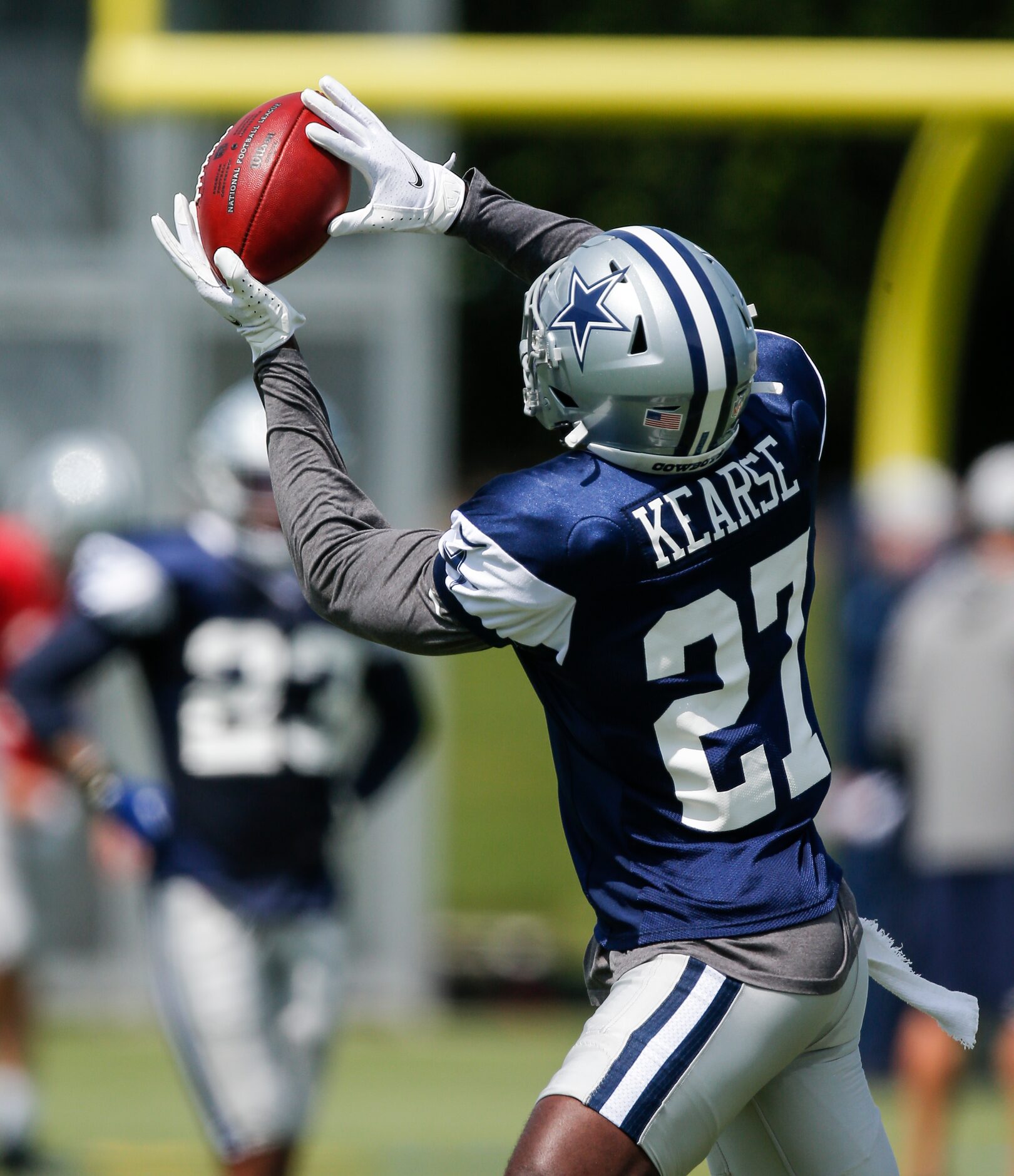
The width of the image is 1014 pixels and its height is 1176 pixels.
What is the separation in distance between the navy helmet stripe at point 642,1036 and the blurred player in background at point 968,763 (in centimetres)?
305

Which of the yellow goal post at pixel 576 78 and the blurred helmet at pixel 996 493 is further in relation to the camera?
the yellow goal post at pixel 576 78

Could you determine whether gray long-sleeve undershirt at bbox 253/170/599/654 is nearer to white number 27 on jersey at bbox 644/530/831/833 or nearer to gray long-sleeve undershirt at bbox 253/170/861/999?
gray long-sleeve undershirt at bbox 253/170/861/999

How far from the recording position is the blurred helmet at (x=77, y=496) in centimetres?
595

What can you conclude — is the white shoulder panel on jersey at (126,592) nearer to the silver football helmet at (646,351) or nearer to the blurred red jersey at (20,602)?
the blurred red jersey at (20,602)

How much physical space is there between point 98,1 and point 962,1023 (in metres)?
5.19

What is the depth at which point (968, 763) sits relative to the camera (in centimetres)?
554

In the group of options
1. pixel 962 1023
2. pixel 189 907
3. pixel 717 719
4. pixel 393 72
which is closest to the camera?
pixel 717 719

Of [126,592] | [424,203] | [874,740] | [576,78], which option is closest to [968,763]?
[874,740]

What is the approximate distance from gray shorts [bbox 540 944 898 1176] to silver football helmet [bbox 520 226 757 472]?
28.0 inches

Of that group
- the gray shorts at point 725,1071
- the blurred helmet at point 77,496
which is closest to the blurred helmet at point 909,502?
the blurred helmet at point 77,496

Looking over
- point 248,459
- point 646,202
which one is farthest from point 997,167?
point 646,202

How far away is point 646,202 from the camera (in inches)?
587

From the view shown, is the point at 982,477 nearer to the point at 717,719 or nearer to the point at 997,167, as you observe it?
the point at 997,167

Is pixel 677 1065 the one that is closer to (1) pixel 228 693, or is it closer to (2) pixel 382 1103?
(1) pixel 228 693
